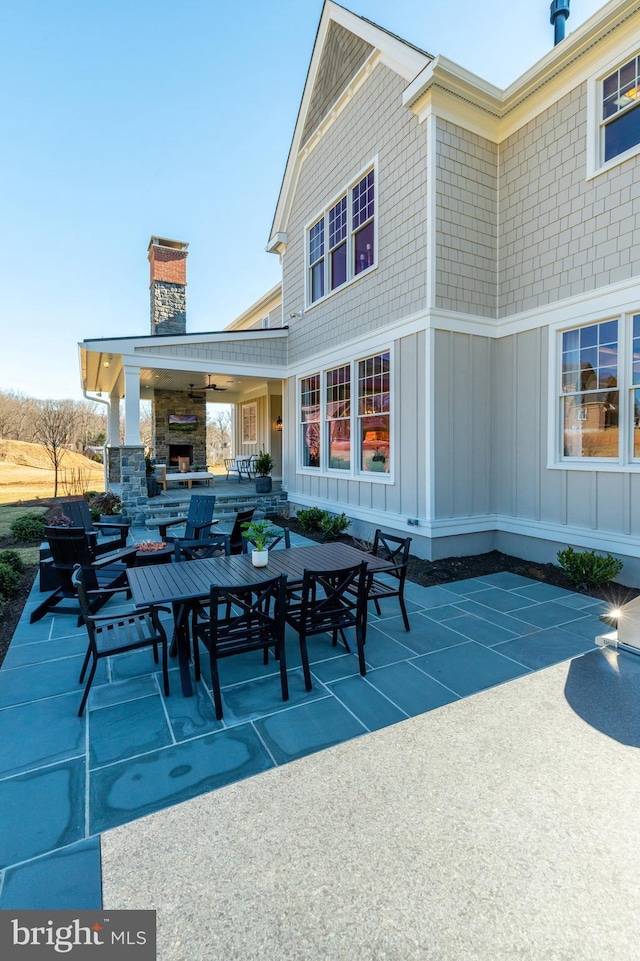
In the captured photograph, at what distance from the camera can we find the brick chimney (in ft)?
46.5

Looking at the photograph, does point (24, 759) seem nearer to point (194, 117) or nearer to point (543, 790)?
point (543, 790)

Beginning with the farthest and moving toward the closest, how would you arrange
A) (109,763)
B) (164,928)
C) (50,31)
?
(50,31) < (109,763) < (164,928)

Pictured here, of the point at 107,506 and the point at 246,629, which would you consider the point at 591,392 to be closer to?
the point at 246,629

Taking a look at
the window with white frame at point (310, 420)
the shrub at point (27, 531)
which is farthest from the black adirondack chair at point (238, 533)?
the shrub at point (27, 531)

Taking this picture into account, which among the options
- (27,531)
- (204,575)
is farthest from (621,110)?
(27,531)

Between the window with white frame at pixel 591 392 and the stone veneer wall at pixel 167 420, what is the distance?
1247cm

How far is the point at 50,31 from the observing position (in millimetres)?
7523

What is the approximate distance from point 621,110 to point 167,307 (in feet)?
40.4

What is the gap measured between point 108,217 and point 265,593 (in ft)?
52.5

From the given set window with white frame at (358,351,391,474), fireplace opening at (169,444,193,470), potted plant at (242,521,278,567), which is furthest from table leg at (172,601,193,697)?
fireplace opening at (169,444,193,470)

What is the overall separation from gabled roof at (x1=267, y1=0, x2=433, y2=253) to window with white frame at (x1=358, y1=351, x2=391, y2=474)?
4.09m

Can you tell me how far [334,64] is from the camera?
8555 millimetres

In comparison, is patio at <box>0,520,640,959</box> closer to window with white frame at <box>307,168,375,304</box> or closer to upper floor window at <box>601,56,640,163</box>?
upper floor window at <box>601,56,640,163</box>

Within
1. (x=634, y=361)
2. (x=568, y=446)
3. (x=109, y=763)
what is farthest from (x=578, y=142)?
(x=109, y=763)
